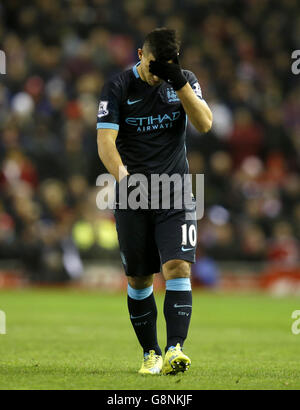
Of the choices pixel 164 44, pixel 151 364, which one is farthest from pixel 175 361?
pixel 164 44

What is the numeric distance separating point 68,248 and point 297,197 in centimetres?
503

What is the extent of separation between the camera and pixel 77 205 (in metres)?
16.2

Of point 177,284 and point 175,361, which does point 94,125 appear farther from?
point 175,361

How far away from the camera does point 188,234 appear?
19.4 ft

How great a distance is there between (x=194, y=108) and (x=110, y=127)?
61 centimetres

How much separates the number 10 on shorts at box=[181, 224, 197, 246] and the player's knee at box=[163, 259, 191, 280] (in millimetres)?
142

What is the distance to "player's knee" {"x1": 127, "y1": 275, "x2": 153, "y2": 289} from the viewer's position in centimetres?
615

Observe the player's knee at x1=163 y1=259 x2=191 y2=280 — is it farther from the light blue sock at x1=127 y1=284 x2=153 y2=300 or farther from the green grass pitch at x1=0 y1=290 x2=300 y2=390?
the green grass pitch at x1=0 y1=290 x2=300 y2=390

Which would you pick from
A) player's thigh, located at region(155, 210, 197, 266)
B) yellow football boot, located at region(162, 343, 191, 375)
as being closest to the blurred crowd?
player's thigh, located at region(155, 210, 197, 266)

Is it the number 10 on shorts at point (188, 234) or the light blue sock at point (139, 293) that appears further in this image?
the light blue sock at point (139, 293)

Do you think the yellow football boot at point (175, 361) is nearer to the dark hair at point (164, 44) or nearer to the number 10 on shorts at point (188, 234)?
the number 10 on shorts at point (188, 234)

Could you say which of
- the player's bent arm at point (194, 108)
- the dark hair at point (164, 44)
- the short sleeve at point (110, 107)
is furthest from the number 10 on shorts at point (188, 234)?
the dark hair at point (164, 44)

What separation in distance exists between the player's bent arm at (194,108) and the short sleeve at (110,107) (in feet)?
1.64

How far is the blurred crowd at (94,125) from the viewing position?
1599cm
